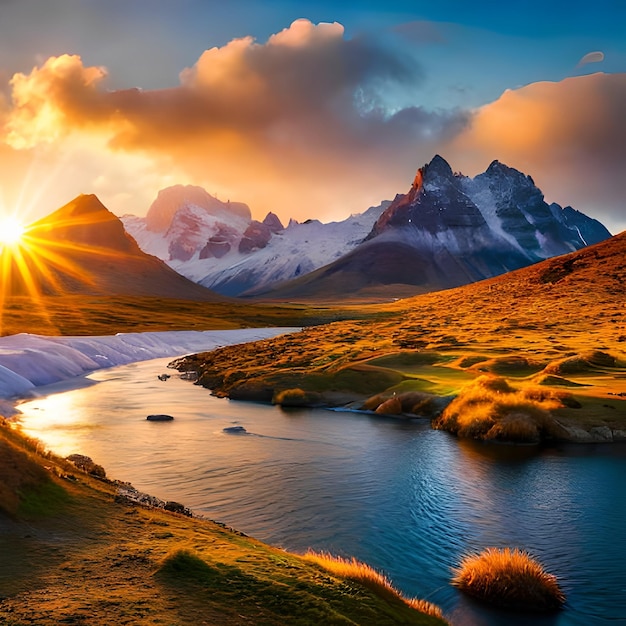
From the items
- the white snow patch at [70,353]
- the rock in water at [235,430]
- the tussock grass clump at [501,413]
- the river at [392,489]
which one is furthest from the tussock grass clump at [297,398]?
the white snow patch at [70,353]

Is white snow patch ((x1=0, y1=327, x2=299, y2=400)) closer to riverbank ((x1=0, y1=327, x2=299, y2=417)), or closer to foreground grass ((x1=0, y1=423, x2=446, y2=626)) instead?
riverbank ((x1=0, y1=327, x2=299, y2=417))

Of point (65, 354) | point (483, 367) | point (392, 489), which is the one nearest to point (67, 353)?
point (65, 354)

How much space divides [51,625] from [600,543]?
67.4ft

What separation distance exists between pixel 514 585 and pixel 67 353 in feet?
277

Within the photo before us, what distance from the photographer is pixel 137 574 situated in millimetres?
11836

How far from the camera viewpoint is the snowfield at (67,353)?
67.5 metres

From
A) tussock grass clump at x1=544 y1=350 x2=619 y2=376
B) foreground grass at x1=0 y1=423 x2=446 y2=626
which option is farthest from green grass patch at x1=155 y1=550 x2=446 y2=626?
tussock grass clump at x1=544 y1=350 x2=619 y2=376

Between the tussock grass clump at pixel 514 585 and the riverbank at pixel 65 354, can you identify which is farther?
the riverbank at pixel 65 354

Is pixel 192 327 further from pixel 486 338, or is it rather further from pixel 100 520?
pixel 100 520

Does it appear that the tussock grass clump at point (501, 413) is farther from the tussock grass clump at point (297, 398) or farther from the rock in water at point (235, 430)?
the tussock grass clump at point (297, 398)

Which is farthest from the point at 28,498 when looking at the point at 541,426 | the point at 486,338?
the point at 486,338

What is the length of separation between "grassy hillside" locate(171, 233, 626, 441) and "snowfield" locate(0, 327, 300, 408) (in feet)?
54.5

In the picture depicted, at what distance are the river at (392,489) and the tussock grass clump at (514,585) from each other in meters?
0.41

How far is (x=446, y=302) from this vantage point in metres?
163
